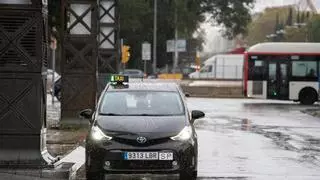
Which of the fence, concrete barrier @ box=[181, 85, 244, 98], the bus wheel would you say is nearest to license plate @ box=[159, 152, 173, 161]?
the bus wheel

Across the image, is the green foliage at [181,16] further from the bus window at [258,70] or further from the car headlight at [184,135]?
the car headlight at [184,135]

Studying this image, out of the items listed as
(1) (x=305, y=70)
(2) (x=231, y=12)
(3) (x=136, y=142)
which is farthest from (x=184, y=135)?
(2) (x=231, y=12)

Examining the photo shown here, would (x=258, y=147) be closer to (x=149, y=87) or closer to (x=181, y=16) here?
(x=149, y=87)

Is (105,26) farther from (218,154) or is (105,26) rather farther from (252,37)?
(252,37)

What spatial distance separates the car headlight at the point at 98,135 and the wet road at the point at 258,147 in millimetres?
2165

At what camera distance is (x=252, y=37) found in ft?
430

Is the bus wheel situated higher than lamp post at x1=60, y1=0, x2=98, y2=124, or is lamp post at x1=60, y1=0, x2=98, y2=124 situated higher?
lamp post at x1=60, y1=0, x2=98, y2=124

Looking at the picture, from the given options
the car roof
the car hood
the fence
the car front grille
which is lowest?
the fence

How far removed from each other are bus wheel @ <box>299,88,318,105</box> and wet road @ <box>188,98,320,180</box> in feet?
33.1

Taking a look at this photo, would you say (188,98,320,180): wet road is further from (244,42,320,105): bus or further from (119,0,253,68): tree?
(119,0,253,68): tree

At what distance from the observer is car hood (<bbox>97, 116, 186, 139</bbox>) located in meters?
10.5

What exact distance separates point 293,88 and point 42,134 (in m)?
27.7

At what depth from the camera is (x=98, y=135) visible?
10.6m

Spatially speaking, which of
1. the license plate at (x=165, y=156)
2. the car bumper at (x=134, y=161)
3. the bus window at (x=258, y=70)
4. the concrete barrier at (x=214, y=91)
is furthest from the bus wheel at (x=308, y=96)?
the license plate at (x=165, y=156)
